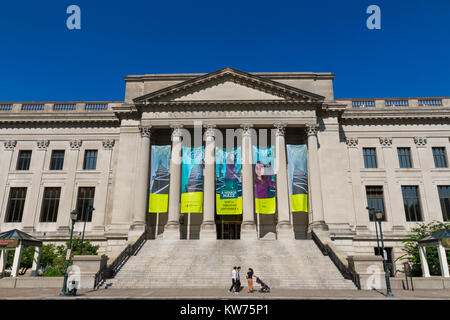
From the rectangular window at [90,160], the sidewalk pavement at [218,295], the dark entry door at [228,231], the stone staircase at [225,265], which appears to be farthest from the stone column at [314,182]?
the rectangular window at [90,160]

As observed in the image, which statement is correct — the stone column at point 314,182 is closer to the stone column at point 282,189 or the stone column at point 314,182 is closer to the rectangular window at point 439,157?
the stone column at point 282,189

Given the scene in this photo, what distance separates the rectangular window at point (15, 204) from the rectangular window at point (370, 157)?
36.4 m

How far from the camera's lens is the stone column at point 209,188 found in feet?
100

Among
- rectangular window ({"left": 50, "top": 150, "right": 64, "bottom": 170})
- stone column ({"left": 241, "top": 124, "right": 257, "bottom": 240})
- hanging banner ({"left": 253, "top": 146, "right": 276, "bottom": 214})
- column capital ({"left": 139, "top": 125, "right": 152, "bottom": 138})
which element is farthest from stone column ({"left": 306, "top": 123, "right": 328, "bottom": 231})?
rectangular window ({"left": 50, "top": 150, "right": 64, "bottom": 170})

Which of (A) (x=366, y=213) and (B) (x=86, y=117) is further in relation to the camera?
(B) (x=86, y=117)

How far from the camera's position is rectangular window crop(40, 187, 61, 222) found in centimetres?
3536

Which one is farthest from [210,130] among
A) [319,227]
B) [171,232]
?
[319,227]

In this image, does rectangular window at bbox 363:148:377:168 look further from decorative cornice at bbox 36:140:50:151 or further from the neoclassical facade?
decorative cornice at bbox 36:140:50:151

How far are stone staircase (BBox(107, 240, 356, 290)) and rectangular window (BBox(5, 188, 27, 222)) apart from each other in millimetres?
16088

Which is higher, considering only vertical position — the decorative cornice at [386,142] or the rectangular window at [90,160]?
the decorative cornice at [386,142]

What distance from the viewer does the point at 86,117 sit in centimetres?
3772
